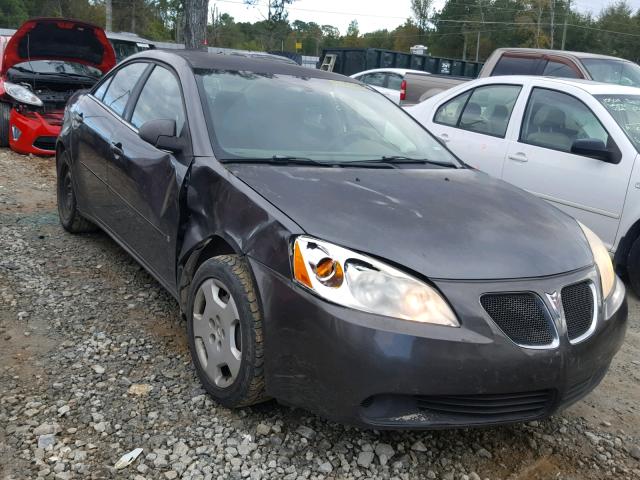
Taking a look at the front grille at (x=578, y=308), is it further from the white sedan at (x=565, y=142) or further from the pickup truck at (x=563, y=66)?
the pickup truck at (x=563, y=66)

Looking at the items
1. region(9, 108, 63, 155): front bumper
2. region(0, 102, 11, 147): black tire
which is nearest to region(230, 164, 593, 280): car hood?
region(9, 108, 63, 155): front bumper

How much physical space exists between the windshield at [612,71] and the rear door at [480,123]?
11.8 feet

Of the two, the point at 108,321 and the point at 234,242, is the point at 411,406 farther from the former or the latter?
the point at 108,321

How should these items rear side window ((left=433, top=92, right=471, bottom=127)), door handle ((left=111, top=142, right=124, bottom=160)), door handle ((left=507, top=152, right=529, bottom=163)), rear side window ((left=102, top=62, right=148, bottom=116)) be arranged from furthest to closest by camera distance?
rear side window ((left=433, top=92, right=471, bottom=127))
door handle ((left=507, top=152, right=529, bottom=163))
rear side window ((left=102, top=62, right=148, bottom=116))
door handle ((left=111, top=142, right=124, bottom=160))

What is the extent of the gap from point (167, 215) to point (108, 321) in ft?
2.67

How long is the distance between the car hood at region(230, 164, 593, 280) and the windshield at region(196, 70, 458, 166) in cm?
26

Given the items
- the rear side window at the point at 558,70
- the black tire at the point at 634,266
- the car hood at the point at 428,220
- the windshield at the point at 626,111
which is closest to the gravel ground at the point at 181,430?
the car hood at the point at 428,220

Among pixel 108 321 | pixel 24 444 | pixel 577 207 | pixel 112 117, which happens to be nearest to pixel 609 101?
pixel 577 207

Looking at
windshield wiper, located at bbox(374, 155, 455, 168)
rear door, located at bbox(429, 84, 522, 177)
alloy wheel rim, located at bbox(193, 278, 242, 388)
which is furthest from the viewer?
rear door, located at bbox(429, 84, 522, 177)

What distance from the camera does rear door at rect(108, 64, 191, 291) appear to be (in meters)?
3.18

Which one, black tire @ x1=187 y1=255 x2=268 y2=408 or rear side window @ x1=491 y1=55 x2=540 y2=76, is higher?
rear side window @ x1=491 y1=55 x2=540 y2=76

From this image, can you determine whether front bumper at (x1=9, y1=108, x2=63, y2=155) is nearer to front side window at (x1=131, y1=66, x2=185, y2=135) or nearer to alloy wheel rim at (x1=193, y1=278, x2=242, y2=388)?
front side window at (x1=131, y1=66, x2=185, y2=135)

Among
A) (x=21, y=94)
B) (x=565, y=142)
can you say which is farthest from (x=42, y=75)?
(x=565, y=142)

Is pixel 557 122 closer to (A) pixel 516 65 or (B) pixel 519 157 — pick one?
(B) pixel 519 157
